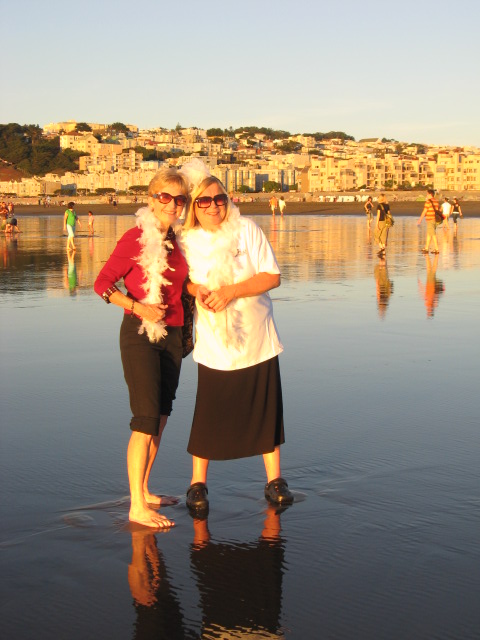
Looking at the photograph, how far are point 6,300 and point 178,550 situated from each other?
32.2 feet

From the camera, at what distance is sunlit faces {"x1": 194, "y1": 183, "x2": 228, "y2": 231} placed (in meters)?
4.52

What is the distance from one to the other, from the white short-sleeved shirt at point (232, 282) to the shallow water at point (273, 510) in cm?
73

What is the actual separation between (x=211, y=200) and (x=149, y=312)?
1.98 feet

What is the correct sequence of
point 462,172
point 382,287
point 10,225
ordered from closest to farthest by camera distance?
point 382,287
point 10,225
point 462,172

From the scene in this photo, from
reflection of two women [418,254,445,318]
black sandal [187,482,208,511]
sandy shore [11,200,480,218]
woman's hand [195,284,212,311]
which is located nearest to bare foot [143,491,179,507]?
black sandal [187,482,208,511]

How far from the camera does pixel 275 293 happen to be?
14.0 meters

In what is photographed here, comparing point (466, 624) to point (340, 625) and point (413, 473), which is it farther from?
point (413, 473)

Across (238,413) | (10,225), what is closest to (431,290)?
(238,413)

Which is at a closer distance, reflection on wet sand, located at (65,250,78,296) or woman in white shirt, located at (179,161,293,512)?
woman in white shirt, located at (179,161,293,512)

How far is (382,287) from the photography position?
1442cm

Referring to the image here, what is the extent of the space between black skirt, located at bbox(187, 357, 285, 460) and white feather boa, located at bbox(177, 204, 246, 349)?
0.19m

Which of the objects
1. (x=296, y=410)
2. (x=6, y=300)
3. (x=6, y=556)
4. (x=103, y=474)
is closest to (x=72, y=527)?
(x=6, y=556)

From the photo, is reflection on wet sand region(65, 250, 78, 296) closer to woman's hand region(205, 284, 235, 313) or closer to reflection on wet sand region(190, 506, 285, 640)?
woman's hand region(205, 284, 235, 313)

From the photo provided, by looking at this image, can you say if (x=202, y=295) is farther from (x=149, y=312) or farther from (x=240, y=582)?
(x=240, y=582)
